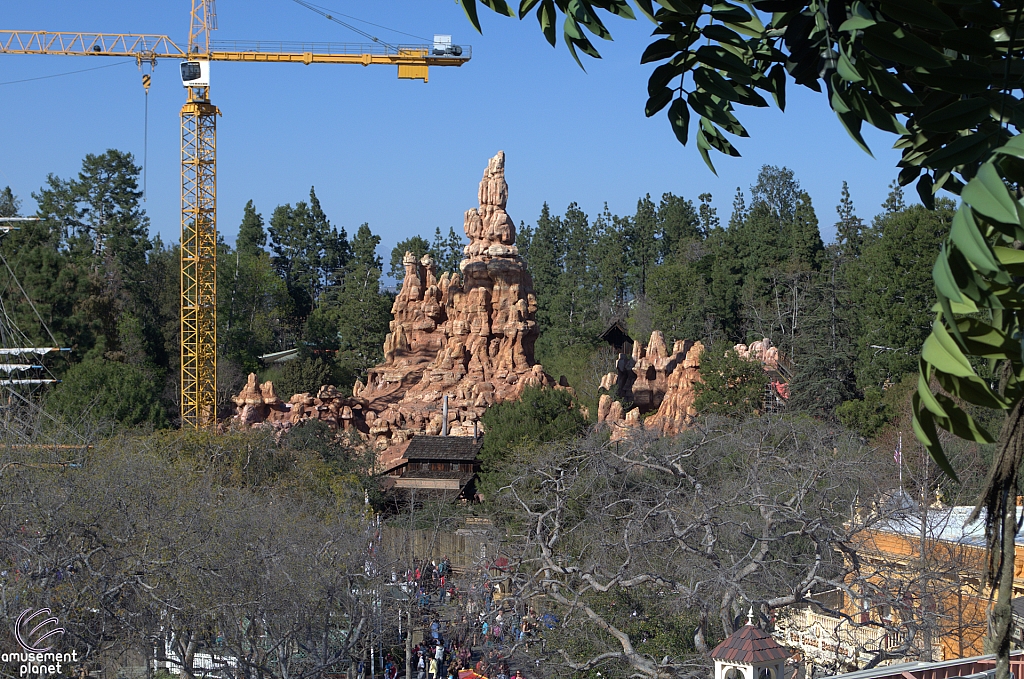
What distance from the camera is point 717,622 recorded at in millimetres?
13086

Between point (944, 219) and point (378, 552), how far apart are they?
25874 mm

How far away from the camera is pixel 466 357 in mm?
41750

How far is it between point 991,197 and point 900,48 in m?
0.48

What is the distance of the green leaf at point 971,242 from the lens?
4.32 feet

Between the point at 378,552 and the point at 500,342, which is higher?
the point at 500,342

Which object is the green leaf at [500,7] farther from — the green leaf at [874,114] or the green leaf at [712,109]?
the green leaf at [874,114]

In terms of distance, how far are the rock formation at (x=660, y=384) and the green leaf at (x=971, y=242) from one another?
94.4ft

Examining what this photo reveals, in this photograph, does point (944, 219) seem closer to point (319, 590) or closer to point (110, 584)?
point (319, 590)

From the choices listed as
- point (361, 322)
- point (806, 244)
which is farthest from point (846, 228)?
point (361, 322)

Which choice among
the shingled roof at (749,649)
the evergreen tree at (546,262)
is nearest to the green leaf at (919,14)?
the shingled roof at (749,649)

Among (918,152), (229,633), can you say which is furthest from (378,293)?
(918,152)

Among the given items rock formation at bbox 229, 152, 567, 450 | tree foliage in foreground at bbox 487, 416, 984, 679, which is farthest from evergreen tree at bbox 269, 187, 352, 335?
tree foliage in foreground at bbox 487, 416, 984, 679

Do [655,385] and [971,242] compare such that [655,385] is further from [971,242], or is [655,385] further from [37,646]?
[971,242]

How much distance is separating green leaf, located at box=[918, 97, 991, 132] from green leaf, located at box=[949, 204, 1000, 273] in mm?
367
